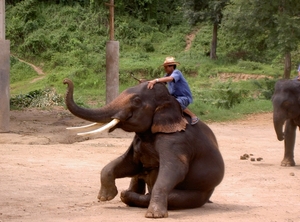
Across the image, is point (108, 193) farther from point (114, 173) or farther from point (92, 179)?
point (92, 179)

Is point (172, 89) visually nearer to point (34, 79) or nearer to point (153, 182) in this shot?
point (153, 182)

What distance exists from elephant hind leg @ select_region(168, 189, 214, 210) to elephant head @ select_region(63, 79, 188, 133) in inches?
27.8

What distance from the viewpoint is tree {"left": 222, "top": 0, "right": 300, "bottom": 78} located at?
25922mm

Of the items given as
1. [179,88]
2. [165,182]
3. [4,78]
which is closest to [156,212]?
[165,182]

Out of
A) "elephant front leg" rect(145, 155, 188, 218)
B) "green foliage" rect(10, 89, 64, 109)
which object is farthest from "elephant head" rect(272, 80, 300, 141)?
"green foliage" rect(10, 89, 64, 109)

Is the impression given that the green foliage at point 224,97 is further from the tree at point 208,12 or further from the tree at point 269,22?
the tree at point 208,12

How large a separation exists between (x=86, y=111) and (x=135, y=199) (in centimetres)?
125

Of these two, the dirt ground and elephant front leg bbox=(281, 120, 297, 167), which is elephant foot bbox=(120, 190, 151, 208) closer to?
the dirt ground

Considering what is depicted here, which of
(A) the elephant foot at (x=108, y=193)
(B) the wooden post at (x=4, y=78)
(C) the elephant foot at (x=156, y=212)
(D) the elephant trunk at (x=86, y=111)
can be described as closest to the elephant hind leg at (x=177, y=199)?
(A) the elephant foot at (x=108, y=193)

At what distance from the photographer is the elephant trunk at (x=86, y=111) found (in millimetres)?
6750

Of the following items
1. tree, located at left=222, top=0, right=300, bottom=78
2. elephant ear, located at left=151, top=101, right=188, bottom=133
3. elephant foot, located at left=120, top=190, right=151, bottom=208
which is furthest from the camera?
tree, located at left=222, top=0, right=300, bottom=78

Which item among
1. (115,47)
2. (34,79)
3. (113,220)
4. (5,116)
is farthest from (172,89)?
(34,79)

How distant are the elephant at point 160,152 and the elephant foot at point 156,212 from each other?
2.7 inches

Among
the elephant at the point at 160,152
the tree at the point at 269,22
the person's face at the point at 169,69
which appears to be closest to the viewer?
the elephant at the point at 160,152
